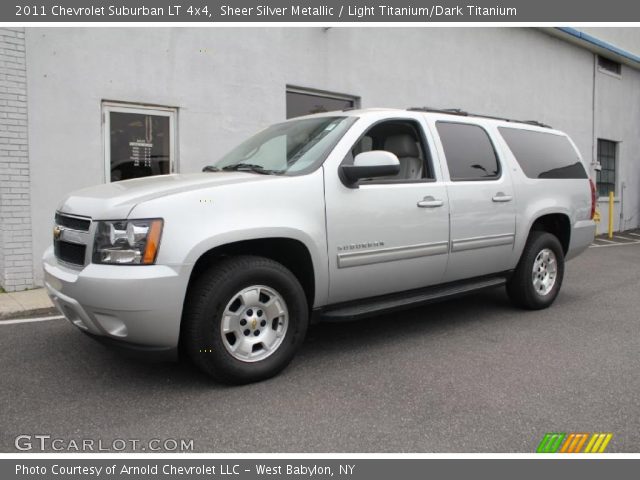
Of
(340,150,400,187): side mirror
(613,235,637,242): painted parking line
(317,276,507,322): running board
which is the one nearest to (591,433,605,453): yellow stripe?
(317,276,507,322): running board

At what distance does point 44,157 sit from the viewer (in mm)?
6727

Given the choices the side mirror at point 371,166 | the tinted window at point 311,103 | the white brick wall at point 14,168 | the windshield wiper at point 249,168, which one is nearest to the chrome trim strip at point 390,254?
the side mirror at point 371,166

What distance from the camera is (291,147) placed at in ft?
14.0

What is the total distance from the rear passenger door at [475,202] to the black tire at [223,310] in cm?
163

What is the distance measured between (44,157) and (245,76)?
3061 mm

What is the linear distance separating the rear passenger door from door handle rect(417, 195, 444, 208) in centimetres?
16

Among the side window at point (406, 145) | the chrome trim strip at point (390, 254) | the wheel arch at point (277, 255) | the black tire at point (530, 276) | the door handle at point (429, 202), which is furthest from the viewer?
the black tire at point (530, 276)

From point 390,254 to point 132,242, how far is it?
6.24ft

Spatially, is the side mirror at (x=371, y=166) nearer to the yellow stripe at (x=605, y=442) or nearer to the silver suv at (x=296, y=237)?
the silver suv at (x=296, y=237)

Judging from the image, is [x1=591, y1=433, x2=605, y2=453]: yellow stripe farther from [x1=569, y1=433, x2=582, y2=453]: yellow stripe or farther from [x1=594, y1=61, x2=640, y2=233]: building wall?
[x1=594, y1=61, x2=640, y2=233]: building wall

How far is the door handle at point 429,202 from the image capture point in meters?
4.39

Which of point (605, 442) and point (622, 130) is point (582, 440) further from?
point (622, 130)

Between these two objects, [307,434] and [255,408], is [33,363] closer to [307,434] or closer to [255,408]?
[255,408]

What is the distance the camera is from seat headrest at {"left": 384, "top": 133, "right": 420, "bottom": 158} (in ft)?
15.5
